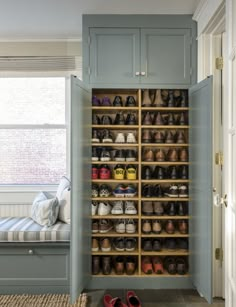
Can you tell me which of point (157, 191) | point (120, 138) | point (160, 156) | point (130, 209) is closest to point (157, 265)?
point (130, 209)

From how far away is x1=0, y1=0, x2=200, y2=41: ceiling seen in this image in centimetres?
270

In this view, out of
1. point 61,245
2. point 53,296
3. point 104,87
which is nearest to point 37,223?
point 61,245

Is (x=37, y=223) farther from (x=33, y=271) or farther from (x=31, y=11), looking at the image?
(x=31, y=11)

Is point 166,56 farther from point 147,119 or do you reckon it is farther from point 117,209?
point 117,209

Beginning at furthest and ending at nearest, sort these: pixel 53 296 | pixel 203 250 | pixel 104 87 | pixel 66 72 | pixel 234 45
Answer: pixel 66 72 < pixel 104 87 < pixel 53 296 < pixel 203 250 < pixel 234 45

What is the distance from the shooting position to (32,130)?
365cm

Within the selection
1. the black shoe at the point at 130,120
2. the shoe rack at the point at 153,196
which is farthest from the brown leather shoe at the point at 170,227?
the black shoe at the point at 130,120

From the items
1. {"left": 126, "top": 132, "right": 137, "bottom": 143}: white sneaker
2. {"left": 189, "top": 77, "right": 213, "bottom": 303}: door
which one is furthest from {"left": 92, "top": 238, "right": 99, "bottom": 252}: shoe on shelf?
{"left": 126, "top": 132, "right": 137, "bottom": 143}: white sneaker

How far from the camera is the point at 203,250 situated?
2506 millimetres

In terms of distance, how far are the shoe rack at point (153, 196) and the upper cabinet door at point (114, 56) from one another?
0.60ft

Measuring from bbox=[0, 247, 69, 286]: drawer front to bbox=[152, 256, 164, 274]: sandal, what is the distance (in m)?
0.79

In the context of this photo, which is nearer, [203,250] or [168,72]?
[203,250]

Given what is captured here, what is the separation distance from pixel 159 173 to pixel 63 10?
1.66 meters

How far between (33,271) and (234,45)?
7.67 feet
